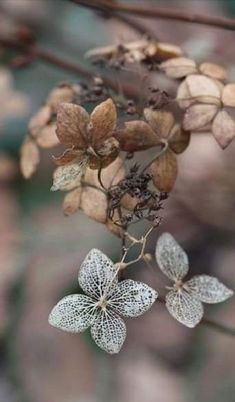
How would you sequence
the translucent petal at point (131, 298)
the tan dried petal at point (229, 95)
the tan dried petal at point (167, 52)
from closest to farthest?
1. the translucent petal at point (131, 298)
2. the tan dried petal at point (229, 95)
3. the tan dried petal at point (167, 52)

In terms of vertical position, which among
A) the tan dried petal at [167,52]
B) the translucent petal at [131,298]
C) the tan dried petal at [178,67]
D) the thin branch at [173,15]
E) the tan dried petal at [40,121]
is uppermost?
the thin branch at [173,15]

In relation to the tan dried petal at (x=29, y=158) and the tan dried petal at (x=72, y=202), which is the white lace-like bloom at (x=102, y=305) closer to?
the tan dried petal at (x=72, y=202)

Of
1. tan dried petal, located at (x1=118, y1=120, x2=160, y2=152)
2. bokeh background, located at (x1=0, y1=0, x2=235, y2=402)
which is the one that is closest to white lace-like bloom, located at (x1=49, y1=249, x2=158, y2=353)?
tan dried petal, located at (x1=118, y1=120, x2=160, y2=152)

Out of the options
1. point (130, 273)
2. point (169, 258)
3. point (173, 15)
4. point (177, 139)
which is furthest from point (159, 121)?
point (130, 273)

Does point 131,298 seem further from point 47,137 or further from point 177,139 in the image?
point 47,137

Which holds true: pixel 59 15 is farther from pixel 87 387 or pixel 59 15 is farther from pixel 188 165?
pixel 87 387

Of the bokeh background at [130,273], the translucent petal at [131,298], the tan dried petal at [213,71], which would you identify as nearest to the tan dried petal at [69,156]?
the translucent petal at [131,298]
